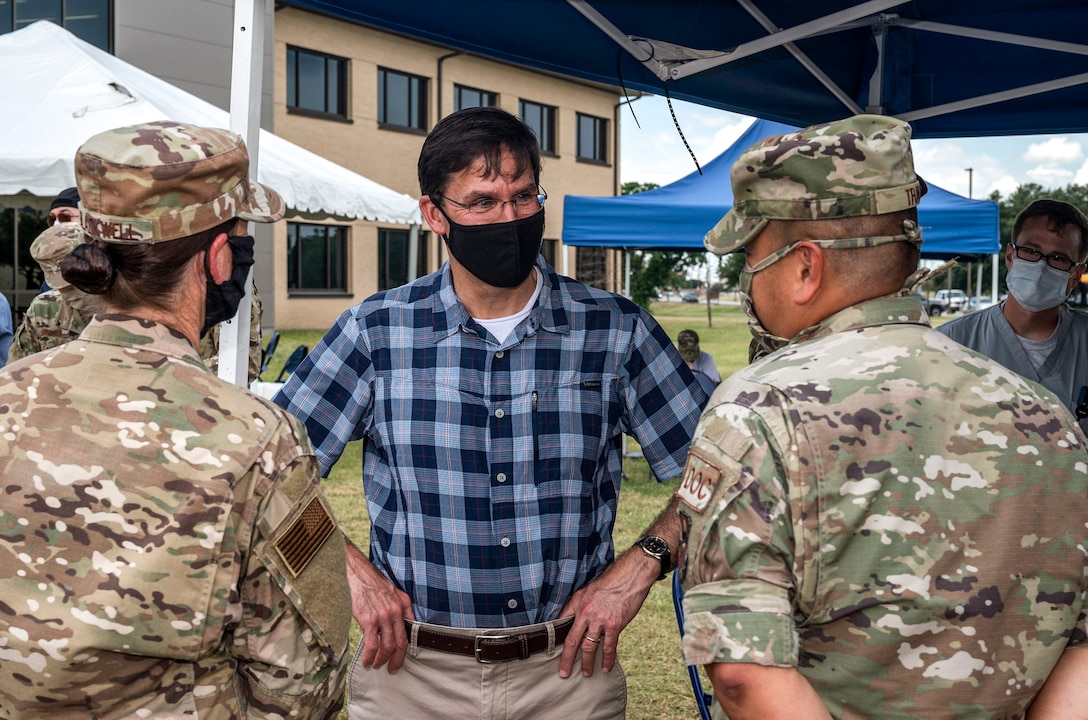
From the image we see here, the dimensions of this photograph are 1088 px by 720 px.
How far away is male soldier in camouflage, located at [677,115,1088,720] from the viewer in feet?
4.23

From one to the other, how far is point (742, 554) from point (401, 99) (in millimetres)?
21673

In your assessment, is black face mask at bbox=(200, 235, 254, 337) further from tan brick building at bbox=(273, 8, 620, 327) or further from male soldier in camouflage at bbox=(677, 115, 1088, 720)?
tan brick building at bbox=(273, 8, 620, 327)

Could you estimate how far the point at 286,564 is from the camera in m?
1.42

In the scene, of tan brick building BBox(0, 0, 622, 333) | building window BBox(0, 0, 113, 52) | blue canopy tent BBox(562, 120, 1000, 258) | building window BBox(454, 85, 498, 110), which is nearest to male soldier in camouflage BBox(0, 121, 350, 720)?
blue canopy tent BBox(562, 120, 1000, 258)

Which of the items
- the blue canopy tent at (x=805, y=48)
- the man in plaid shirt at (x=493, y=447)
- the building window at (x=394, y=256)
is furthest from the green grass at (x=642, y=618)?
the building window at (x=394, y=256)

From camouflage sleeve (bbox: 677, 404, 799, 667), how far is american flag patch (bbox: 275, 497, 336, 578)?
0.59 m

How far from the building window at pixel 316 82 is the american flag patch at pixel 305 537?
1896cm

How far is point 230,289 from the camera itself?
154cm

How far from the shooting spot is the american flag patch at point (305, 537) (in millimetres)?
1418

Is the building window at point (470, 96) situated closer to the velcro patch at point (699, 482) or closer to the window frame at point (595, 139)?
the window frame at point (595, 139)

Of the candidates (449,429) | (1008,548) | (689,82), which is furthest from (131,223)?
(689,82)

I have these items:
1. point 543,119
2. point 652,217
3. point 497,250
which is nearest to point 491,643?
point 497,250

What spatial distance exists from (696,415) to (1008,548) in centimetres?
101

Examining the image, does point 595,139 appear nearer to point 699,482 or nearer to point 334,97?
point 334,97
